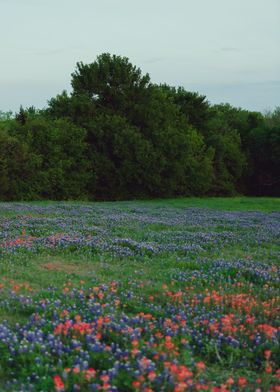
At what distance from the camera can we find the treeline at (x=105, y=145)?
164 ft

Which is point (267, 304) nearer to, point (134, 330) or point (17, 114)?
point (134, 330)

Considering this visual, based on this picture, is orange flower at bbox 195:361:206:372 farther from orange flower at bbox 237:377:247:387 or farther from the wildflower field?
orange flower at bbox 237:377:247:387

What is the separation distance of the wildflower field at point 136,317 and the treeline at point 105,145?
36480mm

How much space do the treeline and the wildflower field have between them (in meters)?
36.5

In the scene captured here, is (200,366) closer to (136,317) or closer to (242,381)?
(242,381)

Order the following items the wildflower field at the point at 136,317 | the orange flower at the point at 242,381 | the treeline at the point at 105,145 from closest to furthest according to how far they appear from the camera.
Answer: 1. the orange flower at the point at 242,381
2. the wildflower field at the point at 136,317
3. the treeline at the point at 105,145

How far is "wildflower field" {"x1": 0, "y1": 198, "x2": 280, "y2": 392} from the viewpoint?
5668 millimetres

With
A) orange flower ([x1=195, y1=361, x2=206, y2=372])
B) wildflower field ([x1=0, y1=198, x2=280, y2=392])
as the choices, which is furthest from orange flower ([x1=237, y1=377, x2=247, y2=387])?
orange flower ([x1=195, y1=361, x2=206, y2=372])

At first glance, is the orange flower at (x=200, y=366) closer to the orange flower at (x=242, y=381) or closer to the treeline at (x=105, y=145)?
the orange flower at (x=242, y=381)

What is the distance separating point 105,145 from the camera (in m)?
56.7

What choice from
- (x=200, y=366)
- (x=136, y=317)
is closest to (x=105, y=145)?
(x=136, y=317)

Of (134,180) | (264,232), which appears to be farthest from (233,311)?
(134,180)

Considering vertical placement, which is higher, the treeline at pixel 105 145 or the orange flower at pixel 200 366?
the treeline at pixel 105 145

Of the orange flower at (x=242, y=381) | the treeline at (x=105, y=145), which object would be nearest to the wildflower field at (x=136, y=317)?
the orange flower at (x=242, y=381)
